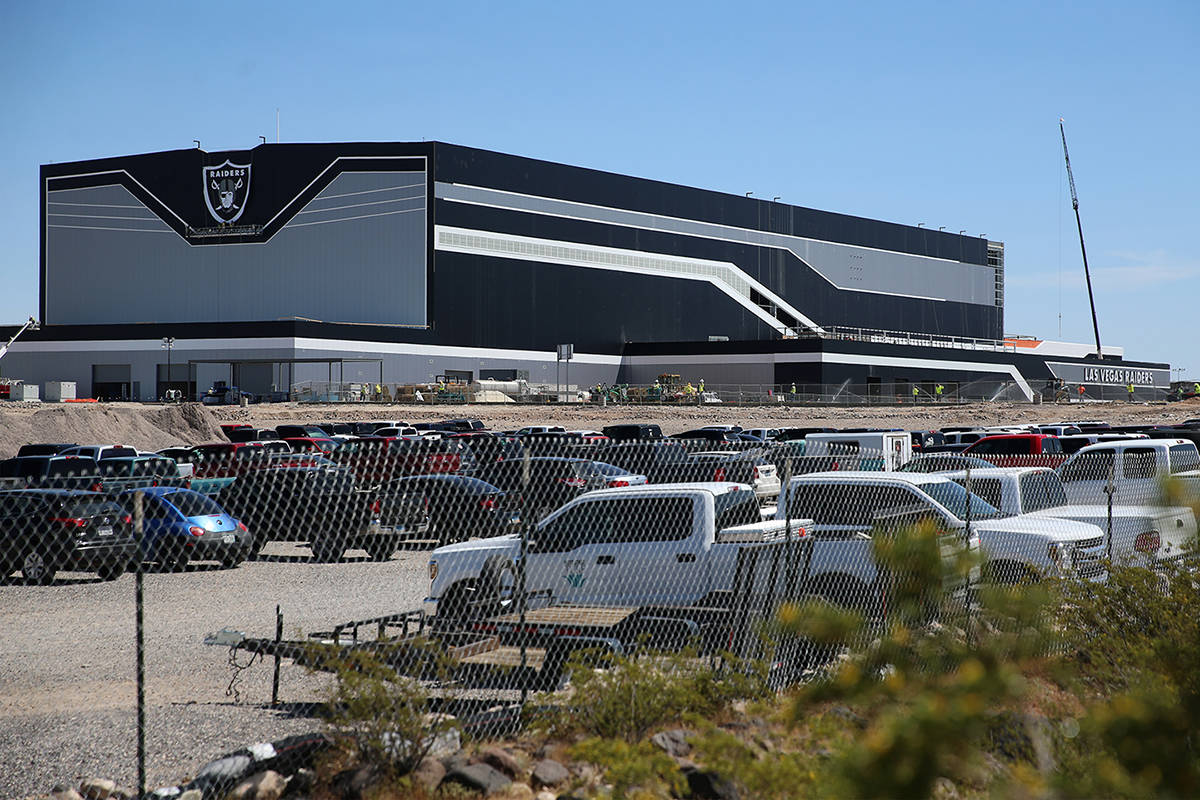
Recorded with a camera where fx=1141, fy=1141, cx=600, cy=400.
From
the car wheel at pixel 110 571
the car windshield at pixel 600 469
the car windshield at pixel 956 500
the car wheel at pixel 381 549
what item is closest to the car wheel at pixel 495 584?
the car windshield at pixel 956 500

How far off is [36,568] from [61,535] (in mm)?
627

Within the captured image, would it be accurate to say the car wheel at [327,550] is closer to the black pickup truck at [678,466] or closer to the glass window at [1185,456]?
the black pickup truck at [678,466]

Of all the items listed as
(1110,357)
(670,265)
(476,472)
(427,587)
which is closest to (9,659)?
(427,587)

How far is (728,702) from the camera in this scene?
800cm

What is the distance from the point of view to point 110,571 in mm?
17062

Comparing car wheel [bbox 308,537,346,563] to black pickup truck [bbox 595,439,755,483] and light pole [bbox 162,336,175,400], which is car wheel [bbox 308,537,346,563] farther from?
light pole [bbox 162,336,175,400]

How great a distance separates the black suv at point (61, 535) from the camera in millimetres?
15892

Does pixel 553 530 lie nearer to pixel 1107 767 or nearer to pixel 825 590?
pixel 825 590

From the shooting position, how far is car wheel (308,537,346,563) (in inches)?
752

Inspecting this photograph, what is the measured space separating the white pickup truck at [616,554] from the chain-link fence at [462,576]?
0.9 inches

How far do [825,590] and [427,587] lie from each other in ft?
19.8

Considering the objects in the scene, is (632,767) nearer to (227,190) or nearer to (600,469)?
(600,469)

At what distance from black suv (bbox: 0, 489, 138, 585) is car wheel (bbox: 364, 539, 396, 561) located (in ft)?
12.6

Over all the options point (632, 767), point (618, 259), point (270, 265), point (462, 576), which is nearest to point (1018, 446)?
point (462, 576)
